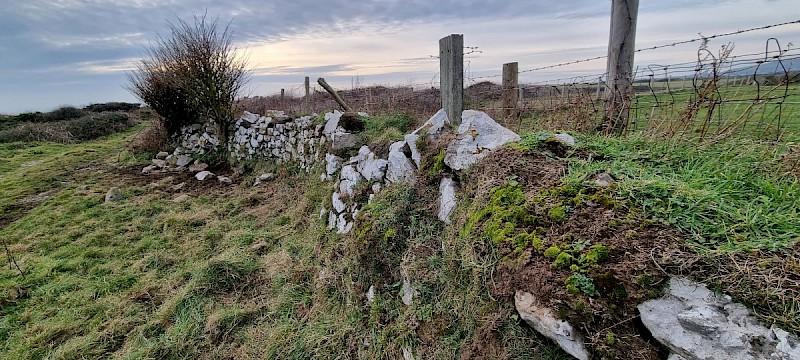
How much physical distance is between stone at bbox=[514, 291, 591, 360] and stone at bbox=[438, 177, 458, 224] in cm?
100

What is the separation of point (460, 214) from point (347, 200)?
1.91 m

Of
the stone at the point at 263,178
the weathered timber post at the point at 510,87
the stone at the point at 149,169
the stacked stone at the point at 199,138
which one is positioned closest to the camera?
the weathered timber post at the point at 510,87

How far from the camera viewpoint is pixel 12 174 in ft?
32.2

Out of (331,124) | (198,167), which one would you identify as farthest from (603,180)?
(198,167)

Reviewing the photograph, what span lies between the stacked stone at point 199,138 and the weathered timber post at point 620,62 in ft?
29.3

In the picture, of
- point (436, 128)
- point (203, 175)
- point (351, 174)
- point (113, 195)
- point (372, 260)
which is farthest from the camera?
point (203, 175)

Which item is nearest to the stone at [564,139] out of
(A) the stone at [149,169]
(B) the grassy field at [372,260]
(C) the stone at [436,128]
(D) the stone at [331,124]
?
(B) the grassy field at [372,260]

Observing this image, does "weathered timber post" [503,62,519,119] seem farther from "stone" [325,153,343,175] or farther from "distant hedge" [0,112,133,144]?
"distant hedge" [0,112,133,144]

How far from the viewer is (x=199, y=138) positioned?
970cm

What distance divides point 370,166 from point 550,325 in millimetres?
2780

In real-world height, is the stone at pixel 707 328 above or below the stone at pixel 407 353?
above

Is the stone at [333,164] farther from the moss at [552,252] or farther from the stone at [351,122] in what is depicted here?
the moss at [552,252]

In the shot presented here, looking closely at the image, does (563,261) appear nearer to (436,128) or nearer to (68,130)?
(436,128)

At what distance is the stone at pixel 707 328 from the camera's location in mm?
1237
